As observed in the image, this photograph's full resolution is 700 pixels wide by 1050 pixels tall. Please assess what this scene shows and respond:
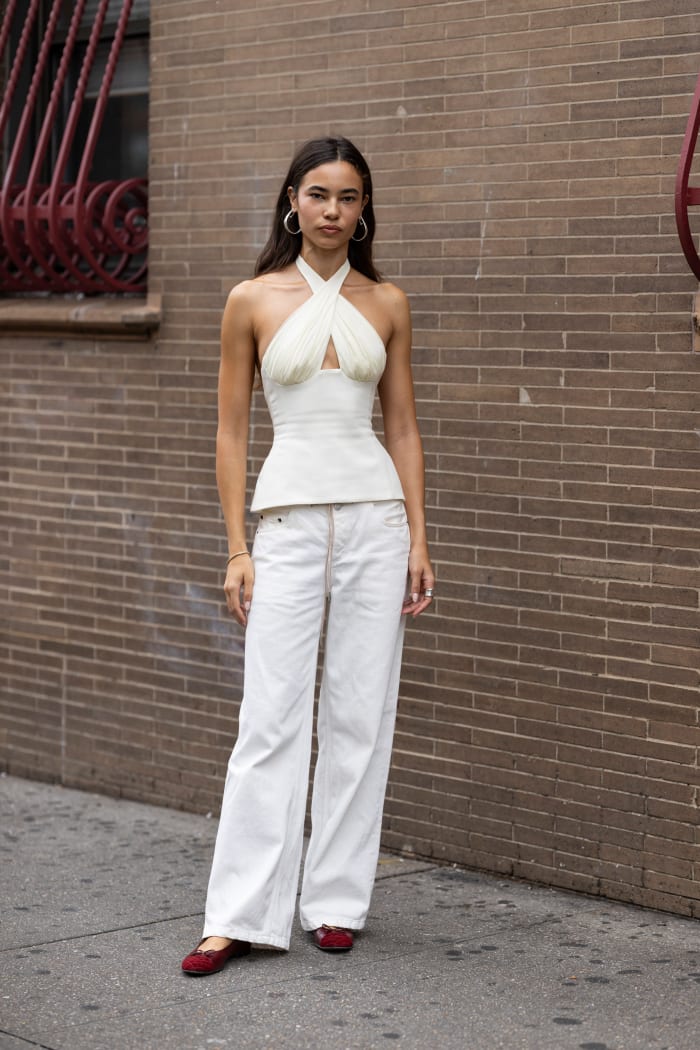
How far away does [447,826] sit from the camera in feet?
19.6

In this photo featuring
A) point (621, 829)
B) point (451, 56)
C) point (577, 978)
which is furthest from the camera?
point (451, 56)

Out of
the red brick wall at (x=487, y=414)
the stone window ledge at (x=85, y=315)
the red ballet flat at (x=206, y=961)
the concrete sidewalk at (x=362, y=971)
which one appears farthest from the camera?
the stone window ledge at (x=85, y=315)

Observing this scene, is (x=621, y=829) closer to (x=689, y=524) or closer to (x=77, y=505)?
(x=689, y=524)

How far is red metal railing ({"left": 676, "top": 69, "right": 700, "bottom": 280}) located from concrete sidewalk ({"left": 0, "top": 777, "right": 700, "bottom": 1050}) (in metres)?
2.06

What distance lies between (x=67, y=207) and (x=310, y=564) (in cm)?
314

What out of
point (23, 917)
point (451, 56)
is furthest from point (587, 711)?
point (451, 56)

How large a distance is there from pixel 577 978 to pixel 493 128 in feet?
9.23

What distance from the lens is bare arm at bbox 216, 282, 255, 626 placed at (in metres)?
4.73

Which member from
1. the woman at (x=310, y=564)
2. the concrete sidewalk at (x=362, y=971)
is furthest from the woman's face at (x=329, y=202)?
the concrete sidewalk at (x=362, y=971)

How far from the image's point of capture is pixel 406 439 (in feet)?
16.2

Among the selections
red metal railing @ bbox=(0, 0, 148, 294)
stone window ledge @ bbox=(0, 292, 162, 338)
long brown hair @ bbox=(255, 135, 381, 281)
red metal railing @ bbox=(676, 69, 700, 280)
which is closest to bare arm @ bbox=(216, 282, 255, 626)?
long brown hair @ bbox=(255, 135, 381, 281)

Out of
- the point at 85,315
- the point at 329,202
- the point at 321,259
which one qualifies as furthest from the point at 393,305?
the point at 85,315

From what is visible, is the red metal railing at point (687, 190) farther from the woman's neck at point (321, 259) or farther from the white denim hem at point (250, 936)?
the white denim hem at point (250, 936)

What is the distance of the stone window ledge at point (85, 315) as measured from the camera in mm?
6867
